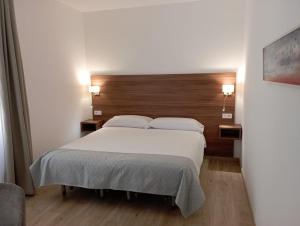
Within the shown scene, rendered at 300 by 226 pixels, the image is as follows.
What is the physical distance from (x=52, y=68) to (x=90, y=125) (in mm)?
1260

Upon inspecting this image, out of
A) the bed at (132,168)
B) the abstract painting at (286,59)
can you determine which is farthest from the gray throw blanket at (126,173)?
the abstract painting at (286,59)

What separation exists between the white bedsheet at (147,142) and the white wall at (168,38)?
46.9 inches

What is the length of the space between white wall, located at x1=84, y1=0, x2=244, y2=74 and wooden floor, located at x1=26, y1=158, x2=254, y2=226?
6.42ft

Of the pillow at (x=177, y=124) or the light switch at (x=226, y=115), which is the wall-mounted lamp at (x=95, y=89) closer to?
the pillow at (x=177, y=124)

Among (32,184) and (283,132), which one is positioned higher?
(283,132)

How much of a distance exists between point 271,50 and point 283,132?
21.7 inches

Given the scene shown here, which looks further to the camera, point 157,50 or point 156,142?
point 157,50

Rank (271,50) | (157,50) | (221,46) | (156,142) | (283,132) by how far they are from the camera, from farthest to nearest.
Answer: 1. (157,50)
2. (221,46)
3. (156,142)
4. (271,50)
5. (283,132)

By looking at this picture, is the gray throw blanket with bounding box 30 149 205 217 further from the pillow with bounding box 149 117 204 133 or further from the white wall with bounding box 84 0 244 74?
the white wall with bounding box 84 0 244 74

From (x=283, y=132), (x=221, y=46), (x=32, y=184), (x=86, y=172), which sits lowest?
(x=32, y=184)

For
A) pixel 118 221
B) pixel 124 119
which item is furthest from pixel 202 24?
pixel 118 221

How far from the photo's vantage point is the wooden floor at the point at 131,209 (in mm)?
2369

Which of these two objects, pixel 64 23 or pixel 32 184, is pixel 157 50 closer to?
pixel 64 23

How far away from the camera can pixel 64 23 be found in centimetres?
390
